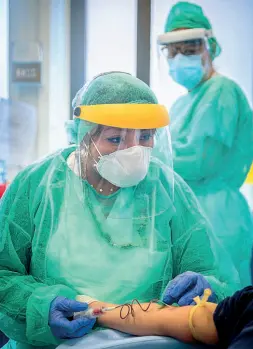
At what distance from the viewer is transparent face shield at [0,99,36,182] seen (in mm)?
3256

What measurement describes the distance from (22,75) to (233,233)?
168cm

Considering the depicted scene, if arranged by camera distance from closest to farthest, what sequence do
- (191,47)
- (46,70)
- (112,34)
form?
(191,47) < (112,34) < (46,70)

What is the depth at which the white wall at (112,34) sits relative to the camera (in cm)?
312

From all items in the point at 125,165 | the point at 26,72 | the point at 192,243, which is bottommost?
the point at 192,243

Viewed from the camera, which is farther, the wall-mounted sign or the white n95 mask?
the wall-mounted sign

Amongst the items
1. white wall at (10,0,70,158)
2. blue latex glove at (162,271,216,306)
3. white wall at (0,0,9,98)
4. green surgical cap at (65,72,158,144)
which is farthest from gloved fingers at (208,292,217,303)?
white wall at (0,0,9,98)

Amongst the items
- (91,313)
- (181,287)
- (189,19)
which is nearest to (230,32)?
(189,19)

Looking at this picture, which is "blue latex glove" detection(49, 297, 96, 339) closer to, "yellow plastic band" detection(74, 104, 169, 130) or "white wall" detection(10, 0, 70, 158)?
"yellow plastic band" detection(74, 104, 169, 130)

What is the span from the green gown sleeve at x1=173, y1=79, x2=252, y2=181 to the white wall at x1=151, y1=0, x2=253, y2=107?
479mm

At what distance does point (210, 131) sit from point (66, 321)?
1357 millimetres

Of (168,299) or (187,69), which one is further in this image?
(187,69)

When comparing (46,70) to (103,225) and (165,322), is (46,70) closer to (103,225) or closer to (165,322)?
(103,225)

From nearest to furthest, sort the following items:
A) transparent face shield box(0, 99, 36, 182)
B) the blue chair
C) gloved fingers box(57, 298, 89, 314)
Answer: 1. the blue chair
2. gloved fingers box(57, 298, 89, 314)
3. transparent face shield box(0, 99, 36, 182)

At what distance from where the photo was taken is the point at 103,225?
1.50 m
